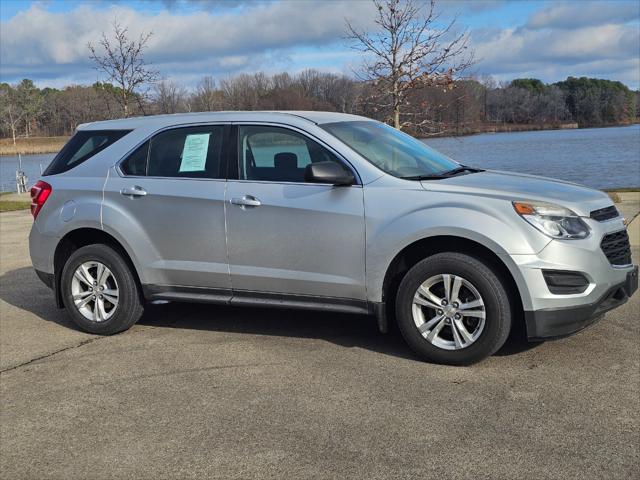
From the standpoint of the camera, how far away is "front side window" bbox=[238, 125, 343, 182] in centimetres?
534

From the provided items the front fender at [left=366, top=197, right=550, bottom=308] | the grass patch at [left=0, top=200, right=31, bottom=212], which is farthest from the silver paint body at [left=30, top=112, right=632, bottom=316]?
the grass patch at [left=0, top=200, right=31, bottom=212]

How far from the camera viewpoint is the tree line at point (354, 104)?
50.4 ft

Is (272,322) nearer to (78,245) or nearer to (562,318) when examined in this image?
(78,245)

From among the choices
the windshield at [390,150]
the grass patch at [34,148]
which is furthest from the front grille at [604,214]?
the grass patch at [34,148]

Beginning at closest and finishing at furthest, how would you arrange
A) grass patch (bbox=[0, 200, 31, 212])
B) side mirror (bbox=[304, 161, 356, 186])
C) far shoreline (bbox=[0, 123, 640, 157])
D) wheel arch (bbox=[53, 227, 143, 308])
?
side mirror (bbox=[304, 161, 356, 186]) → wheel arch (bbox=[53, 227, 143, 308]) → grass patch (bbox=[0, 200, 31, 212]) → far shoreline (bbox=[0, 123, 640, 157])

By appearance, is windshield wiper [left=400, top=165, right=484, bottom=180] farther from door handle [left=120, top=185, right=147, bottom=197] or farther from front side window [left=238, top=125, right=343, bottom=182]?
door handle [left=120, top=185, right=147, bottom=197]

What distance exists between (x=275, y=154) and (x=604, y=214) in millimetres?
2455

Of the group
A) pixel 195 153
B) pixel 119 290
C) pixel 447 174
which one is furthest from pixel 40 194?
pixel 447 174

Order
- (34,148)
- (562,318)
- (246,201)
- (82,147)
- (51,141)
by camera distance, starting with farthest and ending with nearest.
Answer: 1. (51,141)
2. (34,148)
3. (82,147)
4. (246,201)
5. (562,318)

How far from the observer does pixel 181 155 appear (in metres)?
5.80

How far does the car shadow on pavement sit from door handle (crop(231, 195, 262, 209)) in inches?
46.8

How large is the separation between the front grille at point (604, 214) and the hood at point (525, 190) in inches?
1.2

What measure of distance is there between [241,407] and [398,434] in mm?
1016

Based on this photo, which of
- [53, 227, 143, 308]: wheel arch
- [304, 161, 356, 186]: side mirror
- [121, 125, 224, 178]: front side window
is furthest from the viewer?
[53, 227, 143, 308]: wheel arch
